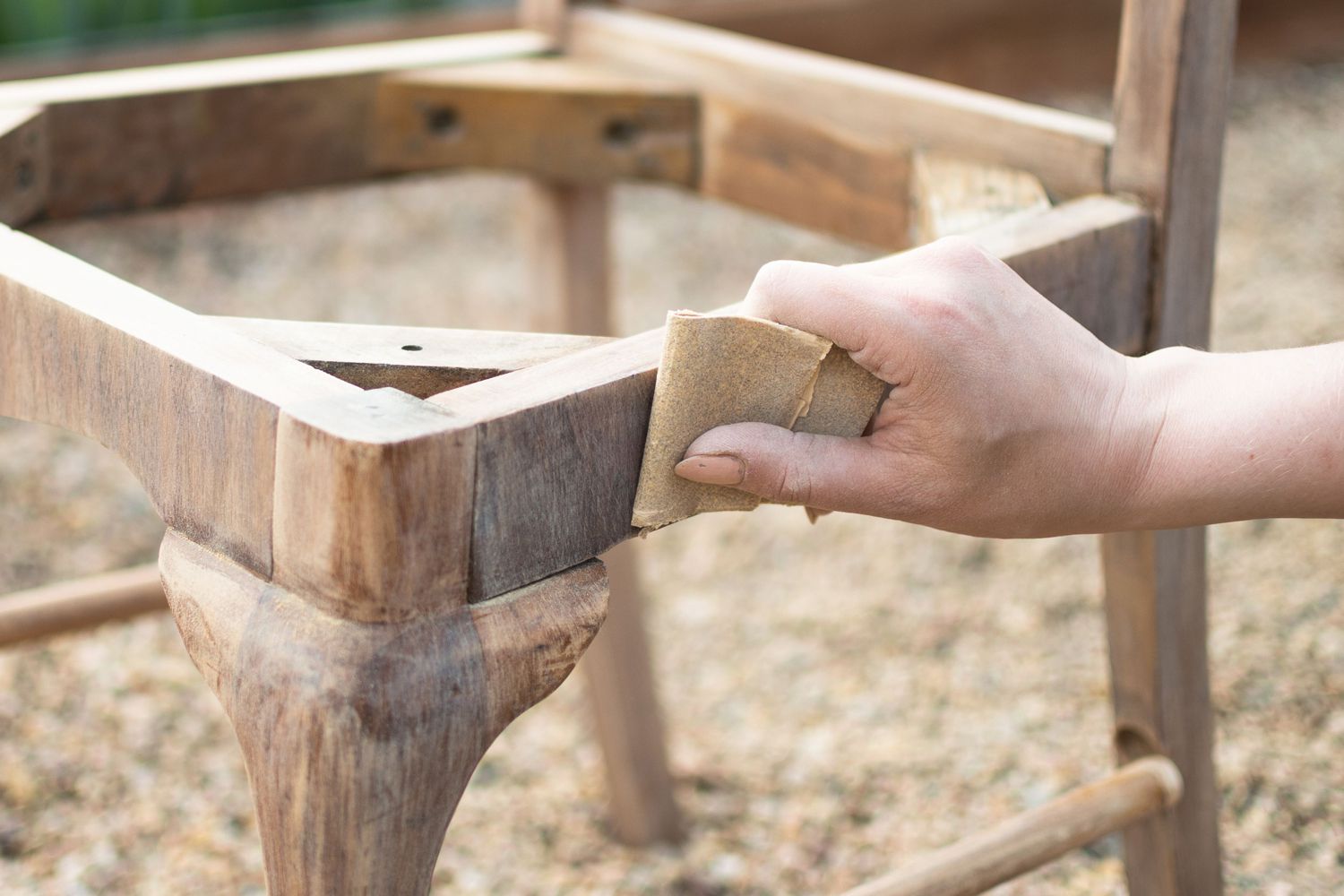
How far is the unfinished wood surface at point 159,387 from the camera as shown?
0.48 meters

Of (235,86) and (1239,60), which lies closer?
(235,86)

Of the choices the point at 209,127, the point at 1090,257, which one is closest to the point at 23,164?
the point at 209,127

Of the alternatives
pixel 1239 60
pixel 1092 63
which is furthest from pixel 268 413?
pixel 1239 60

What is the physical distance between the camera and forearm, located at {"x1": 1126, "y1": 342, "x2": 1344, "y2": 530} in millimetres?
540

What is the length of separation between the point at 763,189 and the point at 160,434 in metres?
0.53

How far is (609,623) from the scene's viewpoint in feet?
4.10

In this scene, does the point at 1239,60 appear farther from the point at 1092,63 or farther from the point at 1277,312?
the point at 1277,312

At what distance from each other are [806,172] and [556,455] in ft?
1.60

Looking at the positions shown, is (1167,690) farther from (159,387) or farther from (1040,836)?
(159,387)

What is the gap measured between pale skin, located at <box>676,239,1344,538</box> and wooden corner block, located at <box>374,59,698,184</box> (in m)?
0.45

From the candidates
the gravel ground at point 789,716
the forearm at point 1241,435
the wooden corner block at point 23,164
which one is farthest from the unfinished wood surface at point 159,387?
the gravel ground at point 789,716

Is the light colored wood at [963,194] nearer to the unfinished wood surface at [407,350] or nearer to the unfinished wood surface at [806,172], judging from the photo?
the unfinished wood surface at [806,172]

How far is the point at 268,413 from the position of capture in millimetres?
464

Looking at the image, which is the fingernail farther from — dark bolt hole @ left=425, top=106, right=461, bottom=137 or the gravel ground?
the gravel ground
